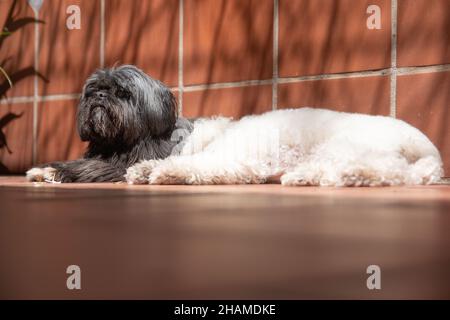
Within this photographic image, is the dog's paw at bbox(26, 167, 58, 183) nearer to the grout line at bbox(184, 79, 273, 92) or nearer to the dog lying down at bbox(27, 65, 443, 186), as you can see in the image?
the dog lying down at bbox(27, 65, 443, 186)

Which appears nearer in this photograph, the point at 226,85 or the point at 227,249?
the point at 227,249

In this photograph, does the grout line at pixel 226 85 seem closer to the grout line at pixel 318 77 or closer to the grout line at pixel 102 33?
the grout line at pixel 318 77

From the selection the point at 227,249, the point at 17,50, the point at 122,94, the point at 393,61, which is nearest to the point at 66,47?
the point at 17,50

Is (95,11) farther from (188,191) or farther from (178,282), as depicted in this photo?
(178,282)

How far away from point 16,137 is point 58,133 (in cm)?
60

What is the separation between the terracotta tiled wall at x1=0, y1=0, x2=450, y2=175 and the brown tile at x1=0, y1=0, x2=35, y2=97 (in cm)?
1

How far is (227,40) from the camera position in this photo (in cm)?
445

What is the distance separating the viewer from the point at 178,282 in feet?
2.66

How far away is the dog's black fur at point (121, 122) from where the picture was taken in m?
3.59

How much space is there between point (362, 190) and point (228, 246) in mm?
1525

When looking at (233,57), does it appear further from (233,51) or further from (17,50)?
(17,50)

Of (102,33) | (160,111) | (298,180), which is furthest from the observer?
(102,33)

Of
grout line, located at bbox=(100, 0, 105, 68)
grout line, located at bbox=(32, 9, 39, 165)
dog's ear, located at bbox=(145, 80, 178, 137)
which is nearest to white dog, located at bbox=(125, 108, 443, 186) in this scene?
dog's ear, located at bbox=(145, 80, 178, 137)
